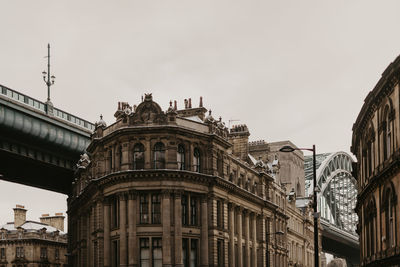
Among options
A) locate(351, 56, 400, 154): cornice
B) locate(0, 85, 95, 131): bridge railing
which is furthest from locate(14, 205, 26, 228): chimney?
locate(351, 56, 400, 154): cornice

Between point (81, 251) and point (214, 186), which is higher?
point (214, 186)

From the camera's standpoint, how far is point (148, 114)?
8056 centimetres

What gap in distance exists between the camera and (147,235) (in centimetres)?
7819

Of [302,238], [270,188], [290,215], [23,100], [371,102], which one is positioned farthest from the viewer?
[302,238]

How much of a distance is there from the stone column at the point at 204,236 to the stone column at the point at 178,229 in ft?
10.0

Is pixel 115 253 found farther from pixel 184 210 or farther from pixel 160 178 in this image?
pixel 160 178

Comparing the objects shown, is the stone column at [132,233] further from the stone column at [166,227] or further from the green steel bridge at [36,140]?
the green steel bridge at [36,140]

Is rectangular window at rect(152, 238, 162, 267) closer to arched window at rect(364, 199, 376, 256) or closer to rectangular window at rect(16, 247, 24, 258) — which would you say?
arched window at rect(364, 199, 376, 256)

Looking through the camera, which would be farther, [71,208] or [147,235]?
[71,208]

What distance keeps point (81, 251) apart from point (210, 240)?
23.3 m

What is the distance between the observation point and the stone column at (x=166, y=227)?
253ft

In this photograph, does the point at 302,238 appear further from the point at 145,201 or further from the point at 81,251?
the point at 145,201

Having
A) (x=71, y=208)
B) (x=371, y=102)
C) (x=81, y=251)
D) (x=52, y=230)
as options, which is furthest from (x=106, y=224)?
(x=52, y=230)

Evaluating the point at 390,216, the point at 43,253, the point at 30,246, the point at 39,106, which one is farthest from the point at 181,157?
the point at 43,253
